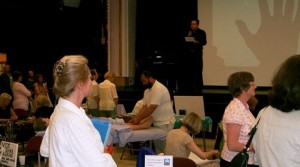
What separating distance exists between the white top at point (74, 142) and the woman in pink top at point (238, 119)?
3.73ft

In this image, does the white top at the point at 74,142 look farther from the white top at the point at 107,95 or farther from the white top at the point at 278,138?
the white top at the point at 107,95

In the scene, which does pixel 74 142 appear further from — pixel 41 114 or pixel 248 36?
pixel 248 36

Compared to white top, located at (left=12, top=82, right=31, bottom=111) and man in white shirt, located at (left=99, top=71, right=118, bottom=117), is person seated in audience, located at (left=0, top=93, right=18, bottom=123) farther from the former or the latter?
man in white shirt, located at (left=99, top=71, right=118, bottom=117)

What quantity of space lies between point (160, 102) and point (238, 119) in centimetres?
326

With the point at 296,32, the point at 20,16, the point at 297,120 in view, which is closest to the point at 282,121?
the point at 297,120

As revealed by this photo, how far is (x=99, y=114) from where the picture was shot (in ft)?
28.9

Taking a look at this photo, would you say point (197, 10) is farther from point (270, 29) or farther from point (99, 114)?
point (99, 114)

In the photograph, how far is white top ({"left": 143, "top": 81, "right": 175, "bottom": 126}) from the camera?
5.97 meters

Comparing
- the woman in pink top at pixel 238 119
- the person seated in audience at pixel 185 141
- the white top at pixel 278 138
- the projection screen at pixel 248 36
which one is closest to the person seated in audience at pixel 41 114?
the person seated in audience at pixel 185 141

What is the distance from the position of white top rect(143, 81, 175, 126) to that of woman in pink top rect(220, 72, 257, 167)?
299cm

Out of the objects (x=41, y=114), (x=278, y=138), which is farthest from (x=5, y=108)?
(x=278, y=138)

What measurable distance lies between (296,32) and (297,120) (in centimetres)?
827

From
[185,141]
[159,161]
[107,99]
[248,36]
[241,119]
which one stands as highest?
[248,36]

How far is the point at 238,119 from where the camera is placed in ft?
9.09
